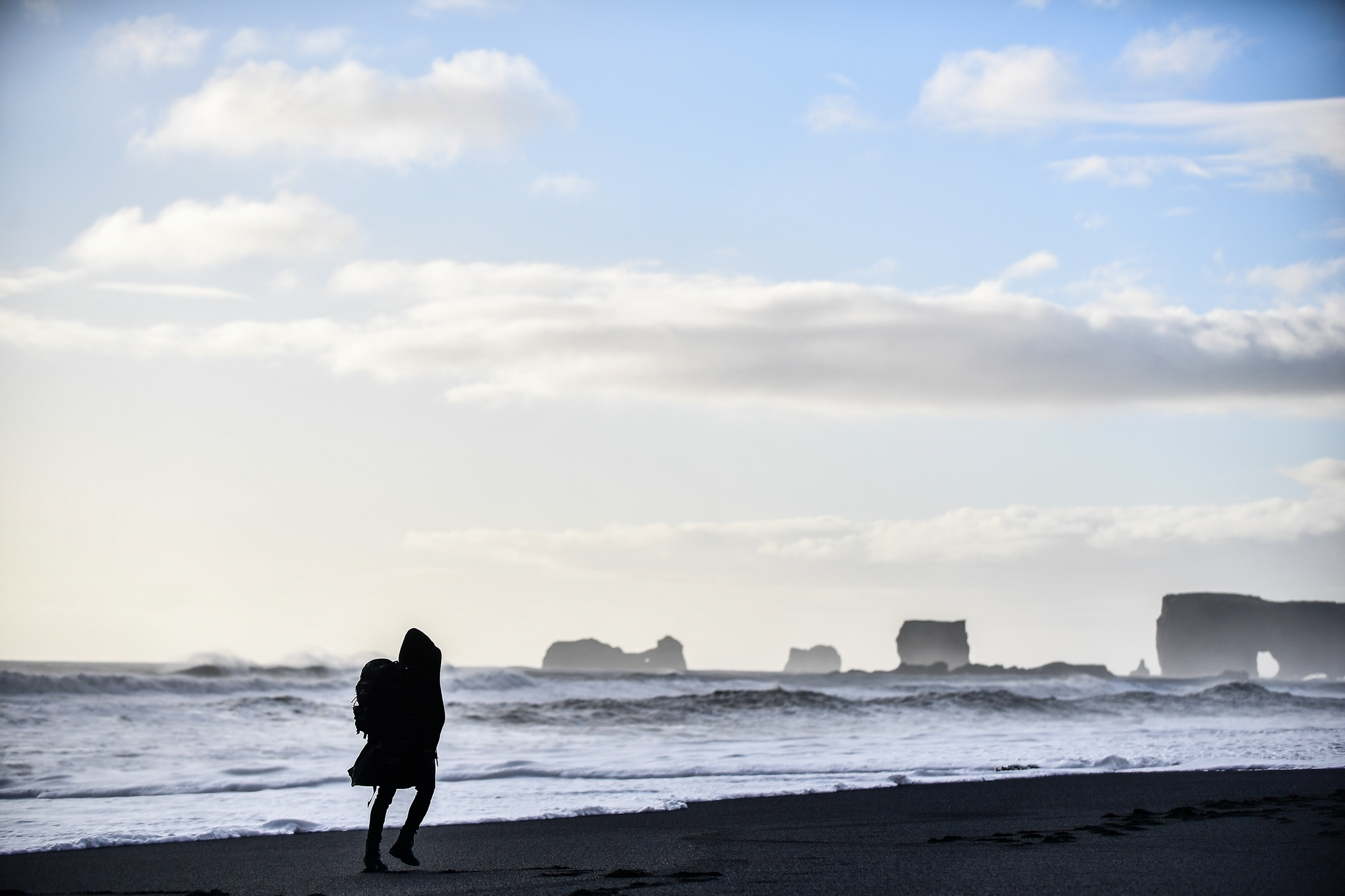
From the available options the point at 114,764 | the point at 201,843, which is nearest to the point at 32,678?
the point at 114,764

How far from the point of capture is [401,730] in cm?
708

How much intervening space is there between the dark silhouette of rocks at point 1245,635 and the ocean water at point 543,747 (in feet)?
211

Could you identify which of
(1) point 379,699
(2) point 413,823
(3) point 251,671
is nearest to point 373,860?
(2) point 413,823

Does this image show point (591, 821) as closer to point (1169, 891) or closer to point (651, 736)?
point (1169, 891)

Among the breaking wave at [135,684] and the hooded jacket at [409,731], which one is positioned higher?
the hooded jacket at [409,731]

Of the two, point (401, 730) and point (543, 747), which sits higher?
point (401, 730)

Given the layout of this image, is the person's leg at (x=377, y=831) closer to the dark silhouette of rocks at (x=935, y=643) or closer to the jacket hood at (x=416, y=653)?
the jacket hood at (x=416, y=653)

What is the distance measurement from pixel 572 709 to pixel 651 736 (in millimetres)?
5180

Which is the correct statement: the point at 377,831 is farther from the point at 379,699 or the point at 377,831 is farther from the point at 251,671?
the point at 251,671

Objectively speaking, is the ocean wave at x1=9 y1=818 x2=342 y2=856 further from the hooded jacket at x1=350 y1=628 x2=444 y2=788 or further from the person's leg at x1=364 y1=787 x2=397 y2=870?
the hooded jacket at x1=350 y1=628 x2=444 y2=788

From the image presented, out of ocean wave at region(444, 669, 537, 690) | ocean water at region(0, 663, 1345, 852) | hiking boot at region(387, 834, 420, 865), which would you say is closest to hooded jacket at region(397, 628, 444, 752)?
hiking boot at region(387, 834, 420, 865)

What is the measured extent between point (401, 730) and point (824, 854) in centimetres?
288

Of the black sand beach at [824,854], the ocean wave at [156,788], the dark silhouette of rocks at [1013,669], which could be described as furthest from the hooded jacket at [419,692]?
the dark silhouette of rocks at [1013,669]

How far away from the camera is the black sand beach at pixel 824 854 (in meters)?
6.20
